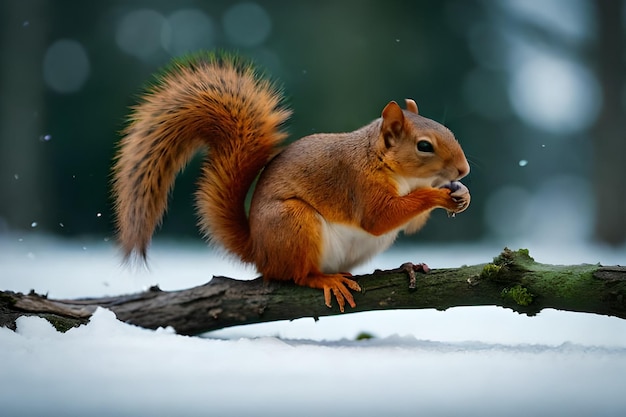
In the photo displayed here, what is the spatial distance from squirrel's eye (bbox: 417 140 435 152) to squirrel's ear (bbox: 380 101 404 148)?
0.18 ft

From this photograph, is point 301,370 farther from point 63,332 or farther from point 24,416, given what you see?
point 63,332

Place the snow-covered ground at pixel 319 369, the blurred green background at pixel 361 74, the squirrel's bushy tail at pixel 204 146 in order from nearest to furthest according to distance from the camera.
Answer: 1. the snow-covered ground at pixel 319 369
2. the squirrel's bushy tail at pixel 204 146
3. the blurred green background at pixel 361 74

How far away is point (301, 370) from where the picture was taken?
116 centimetres

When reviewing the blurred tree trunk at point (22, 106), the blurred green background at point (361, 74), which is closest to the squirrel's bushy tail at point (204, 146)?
the blurred green background at point (361, 74)

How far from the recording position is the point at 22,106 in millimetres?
2738

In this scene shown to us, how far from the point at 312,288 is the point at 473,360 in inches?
14.7

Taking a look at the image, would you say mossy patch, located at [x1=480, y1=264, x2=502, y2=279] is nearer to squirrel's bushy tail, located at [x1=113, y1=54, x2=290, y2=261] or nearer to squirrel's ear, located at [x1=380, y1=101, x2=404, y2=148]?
squirrel's ear, located at [x1=380, y1=101, x2=404, y2=148]

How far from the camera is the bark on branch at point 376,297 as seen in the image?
4.08 ft

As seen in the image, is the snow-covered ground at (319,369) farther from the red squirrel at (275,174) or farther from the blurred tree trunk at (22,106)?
the blurred tree trunk at (22,106)

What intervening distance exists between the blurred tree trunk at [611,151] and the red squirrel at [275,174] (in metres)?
1.60

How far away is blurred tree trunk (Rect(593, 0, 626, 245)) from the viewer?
2.72m

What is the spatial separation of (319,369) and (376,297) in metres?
0.27

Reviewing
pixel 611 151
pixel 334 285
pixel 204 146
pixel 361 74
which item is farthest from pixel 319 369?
pixel 611 151

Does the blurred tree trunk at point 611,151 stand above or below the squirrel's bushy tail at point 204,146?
above
